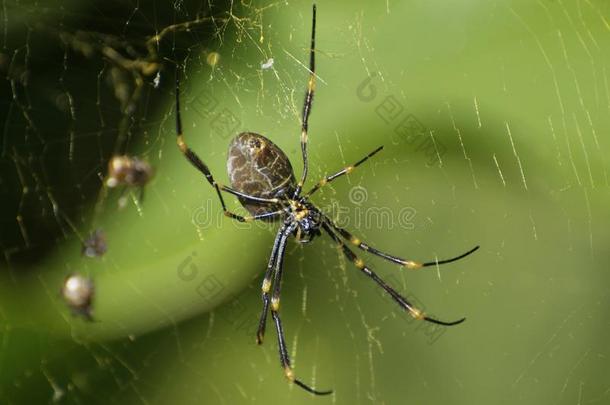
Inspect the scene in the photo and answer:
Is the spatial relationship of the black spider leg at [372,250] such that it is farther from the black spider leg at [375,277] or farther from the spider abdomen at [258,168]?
the spider abdomen at [258,168]

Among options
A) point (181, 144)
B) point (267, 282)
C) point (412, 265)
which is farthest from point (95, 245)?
point (412, 265)

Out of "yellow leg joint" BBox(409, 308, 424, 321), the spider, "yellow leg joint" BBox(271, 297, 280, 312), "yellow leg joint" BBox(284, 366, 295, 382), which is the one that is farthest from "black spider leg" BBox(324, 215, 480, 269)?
"yellow leg joint" BBox(284, 366, 295, 382)

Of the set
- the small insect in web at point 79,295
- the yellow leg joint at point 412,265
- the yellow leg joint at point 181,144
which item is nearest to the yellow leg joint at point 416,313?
the yellow leg joint at point 412,265

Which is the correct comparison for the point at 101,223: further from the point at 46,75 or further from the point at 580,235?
the point at 580,235

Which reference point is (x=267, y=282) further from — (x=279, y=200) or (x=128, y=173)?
(x=128, y=173)

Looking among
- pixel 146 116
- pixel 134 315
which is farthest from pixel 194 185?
pixel 134 315

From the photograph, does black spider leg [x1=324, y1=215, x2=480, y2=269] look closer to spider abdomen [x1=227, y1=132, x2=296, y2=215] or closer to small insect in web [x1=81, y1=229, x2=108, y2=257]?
spider abdomen [x1=227, y1=132, x2=296, y2=215]
